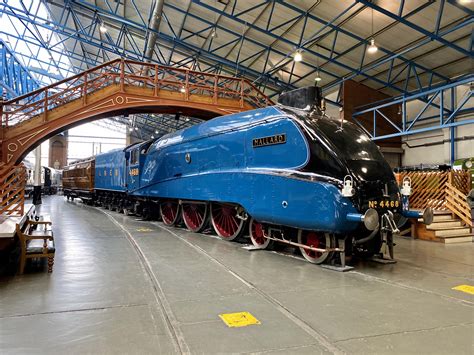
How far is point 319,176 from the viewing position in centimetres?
520

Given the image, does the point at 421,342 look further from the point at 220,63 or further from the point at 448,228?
the point at 220,63

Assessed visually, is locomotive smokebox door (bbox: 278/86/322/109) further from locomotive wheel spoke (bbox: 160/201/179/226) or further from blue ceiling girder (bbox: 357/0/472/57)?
blue ceiling girder (bbox: 357/0/472/57)

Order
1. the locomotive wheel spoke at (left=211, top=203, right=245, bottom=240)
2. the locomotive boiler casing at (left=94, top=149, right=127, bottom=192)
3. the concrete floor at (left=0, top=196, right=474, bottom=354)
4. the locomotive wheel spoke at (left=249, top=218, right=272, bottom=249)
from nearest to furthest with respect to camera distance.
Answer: the concrete floor at (left=0, top=196, right=474, bottom=354) → the locomotive wheel spoke at (left=249, top=218, right=272, bottom=249) → the locomotive wheel spoke at (left=211, top=203, right=245, bottom=240) → the locomotive boiler casing at (left=94, top=149, right=127, bottom=192)

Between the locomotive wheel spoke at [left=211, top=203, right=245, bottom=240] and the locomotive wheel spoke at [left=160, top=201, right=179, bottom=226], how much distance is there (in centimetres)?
197

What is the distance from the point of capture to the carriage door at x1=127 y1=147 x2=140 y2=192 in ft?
39.5

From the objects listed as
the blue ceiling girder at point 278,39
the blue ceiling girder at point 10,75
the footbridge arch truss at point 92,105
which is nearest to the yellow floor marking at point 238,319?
the footbridge arch truss at point 92,105

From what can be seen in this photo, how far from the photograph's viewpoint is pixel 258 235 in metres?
6.89

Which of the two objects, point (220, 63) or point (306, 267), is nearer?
point (306, 267)

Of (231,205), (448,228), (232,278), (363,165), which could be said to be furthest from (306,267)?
(448,228)

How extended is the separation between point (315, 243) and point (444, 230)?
15.0ft

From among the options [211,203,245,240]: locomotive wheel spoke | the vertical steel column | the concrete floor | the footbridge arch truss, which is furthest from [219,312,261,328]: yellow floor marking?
the vertical steel column

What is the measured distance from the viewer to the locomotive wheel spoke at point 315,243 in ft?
17.7

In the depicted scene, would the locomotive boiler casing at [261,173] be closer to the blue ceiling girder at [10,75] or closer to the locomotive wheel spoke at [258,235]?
the locomotive wheel spoke at [258,235]

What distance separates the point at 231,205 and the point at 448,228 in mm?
5440
